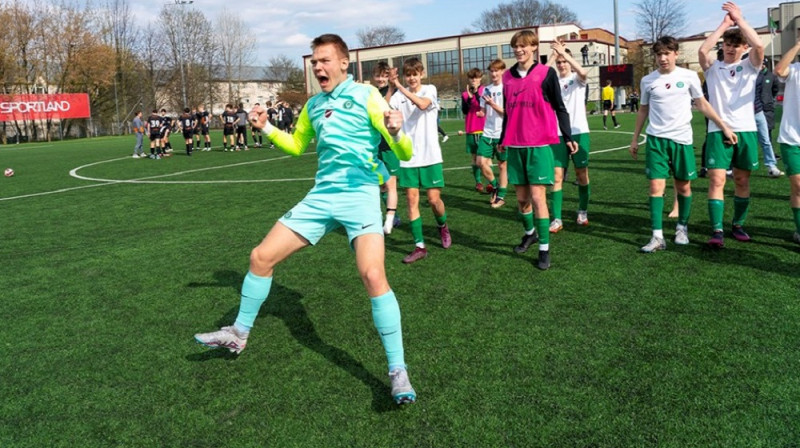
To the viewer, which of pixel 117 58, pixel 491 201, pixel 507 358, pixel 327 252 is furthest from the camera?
pixel 117 58

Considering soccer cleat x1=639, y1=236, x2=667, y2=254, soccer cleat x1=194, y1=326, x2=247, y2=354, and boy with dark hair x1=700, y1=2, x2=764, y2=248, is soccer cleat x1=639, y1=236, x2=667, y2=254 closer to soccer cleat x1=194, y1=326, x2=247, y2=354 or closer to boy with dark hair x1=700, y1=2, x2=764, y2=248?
boy with dark hair x1=700, y1=2, x2=764, y2=248

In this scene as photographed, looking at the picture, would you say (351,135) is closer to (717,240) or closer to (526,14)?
(717,240)

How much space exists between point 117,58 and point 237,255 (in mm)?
62274

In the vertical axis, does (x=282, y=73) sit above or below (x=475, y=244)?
above

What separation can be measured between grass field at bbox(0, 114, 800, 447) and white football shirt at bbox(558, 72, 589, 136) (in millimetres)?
1308

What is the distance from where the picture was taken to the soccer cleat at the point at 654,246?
21.8ft

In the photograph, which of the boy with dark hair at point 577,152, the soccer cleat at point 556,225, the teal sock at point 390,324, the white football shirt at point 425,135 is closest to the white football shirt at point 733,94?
the boy with dark hair at point 577,152

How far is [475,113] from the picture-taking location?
11.3 meters

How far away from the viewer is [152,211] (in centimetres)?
1121

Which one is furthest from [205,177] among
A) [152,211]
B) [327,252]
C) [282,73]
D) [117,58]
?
[282,73]

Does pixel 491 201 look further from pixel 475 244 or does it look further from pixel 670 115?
pixel 670 115

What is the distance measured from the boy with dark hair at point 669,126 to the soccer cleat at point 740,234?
1.91 ft

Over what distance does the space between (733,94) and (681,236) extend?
1.61 m

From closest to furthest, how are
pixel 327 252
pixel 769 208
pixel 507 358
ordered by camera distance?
pixel 507 358 → pixel 327 252 → pixel 769 208
